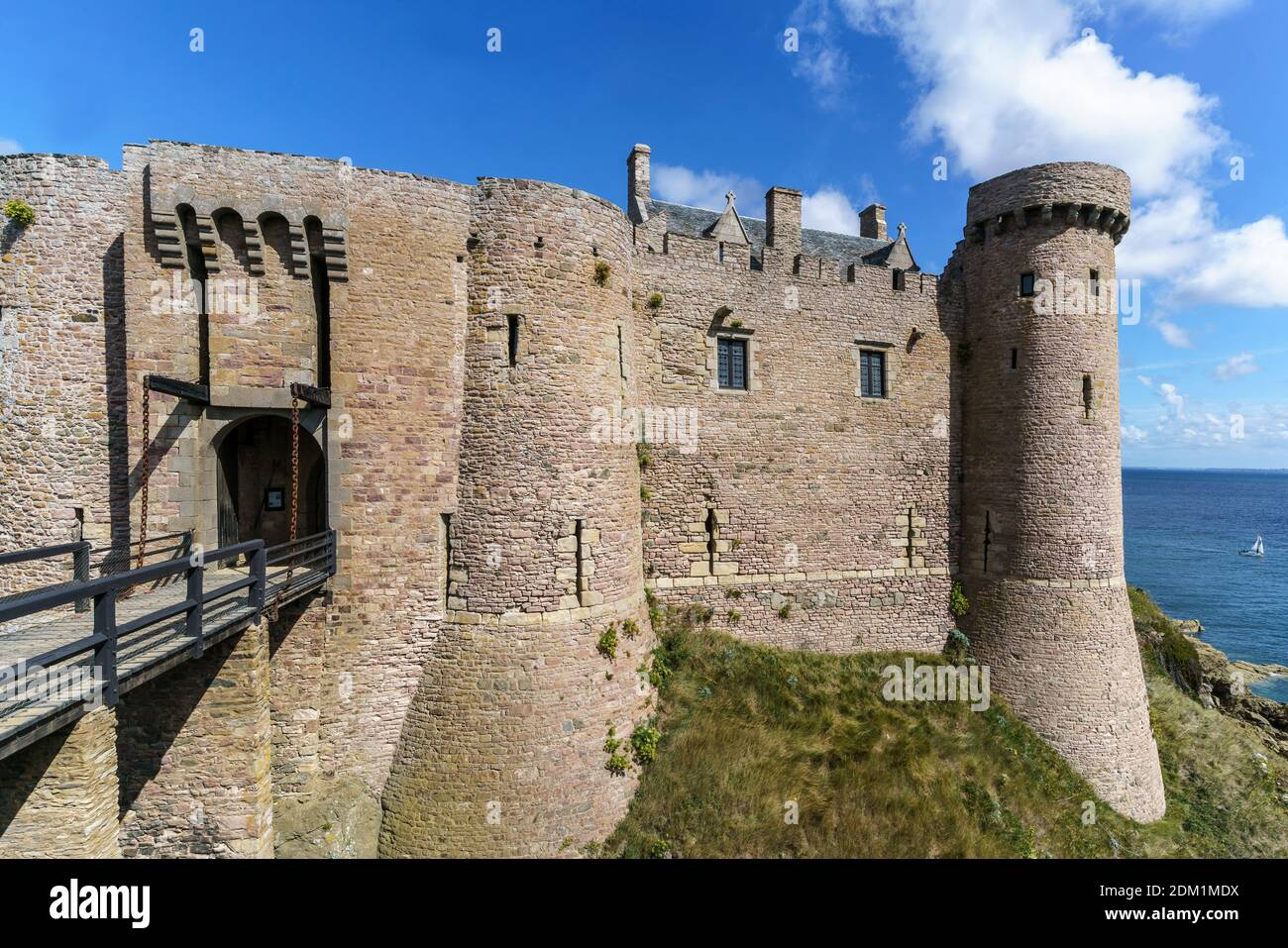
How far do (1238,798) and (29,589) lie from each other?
3028 cm

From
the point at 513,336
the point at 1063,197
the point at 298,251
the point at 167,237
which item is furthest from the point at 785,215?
the point at 167,237

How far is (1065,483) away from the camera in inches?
652

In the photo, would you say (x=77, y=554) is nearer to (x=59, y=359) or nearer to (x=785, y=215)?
(x=59, y=359)

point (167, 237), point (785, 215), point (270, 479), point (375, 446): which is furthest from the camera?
point (785, 215)

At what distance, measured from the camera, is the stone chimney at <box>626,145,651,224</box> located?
826 inches

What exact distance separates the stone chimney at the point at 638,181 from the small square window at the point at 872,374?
9100 millimetres

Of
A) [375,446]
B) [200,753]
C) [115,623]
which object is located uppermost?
[375,446]

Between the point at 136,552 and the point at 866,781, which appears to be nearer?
the point at 136,552

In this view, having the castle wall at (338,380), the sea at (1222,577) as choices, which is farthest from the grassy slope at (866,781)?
the sea at (1222,577)

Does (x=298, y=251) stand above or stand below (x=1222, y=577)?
above

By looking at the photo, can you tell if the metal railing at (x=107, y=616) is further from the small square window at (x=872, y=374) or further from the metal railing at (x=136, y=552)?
the small square window at (x=872, y=374)

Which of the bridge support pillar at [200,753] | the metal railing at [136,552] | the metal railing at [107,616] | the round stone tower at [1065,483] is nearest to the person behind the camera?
the metal railing at [107,616]

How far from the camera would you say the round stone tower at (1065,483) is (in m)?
16.3

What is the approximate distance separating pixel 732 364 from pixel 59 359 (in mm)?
14244
